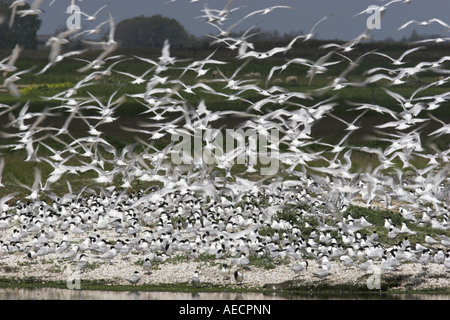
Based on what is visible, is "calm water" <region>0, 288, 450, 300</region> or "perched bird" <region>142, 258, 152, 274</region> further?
"perched bird" <region>142, 258, 152, 274</region>

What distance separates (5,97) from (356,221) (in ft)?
127

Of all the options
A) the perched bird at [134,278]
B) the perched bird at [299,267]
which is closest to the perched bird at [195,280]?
the perched bird at [134,278]

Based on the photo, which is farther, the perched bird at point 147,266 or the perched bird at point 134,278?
the perched bird at point 147,266

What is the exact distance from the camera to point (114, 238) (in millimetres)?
27156

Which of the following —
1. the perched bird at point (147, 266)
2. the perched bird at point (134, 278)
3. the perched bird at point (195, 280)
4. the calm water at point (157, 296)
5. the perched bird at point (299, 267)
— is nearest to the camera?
the calm water at point (157, 296)

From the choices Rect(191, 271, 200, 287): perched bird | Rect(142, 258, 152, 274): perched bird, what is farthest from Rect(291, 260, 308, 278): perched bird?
Rect(142, 258, 152, 274): perched bird

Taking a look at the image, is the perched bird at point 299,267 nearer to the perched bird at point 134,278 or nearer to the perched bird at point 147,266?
the perched bird at point 147,266

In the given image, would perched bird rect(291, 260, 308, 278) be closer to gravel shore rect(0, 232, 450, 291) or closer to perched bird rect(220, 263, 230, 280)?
gravel shore rect(0, 232, 450, 291)

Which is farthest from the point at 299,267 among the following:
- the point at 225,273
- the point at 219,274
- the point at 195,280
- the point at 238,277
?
the point at 195,280

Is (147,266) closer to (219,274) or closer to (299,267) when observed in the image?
(219,274)

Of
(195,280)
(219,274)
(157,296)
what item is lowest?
(157,296)

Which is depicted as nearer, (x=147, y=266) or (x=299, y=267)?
(x=299, y=267)

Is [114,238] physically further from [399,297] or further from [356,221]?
[399,297]
